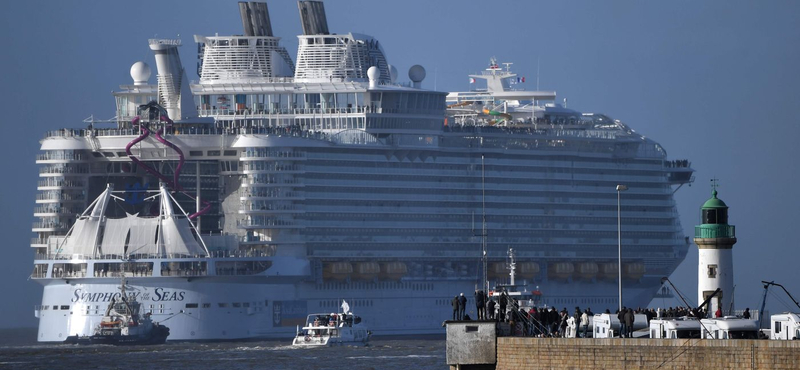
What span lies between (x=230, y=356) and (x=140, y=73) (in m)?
34.6

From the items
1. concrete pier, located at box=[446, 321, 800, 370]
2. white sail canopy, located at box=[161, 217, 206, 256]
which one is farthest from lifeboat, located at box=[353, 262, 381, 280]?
concrete pier, located at box=[446, 321, 800, 370]

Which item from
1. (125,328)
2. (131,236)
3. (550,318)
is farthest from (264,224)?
(550,318)

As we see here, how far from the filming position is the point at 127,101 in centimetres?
12350

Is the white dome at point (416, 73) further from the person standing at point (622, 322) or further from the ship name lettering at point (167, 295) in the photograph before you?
the person standing at point (622, 322)

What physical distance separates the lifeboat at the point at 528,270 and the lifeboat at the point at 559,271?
155 centimetres

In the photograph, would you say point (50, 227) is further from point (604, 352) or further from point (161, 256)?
point (604, 352)

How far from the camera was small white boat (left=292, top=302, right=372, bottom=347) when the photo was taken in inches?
4077

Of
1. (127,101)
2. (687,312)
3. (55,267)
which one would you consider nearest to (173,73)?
(127,101)

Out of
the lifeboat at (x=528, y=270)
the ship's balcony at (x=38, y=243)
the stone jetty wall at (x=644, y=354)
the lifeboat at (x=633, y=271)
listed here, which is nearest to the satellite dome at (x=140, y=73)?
the ship's balcony at (x=38, y=243)

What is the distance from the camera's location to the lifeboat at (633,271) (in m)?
136

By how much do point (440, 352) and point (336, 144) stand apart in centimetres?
2943

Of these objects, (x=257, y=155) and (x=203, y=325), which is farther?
(x=257, y=155)

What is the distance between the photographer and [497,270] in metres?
129

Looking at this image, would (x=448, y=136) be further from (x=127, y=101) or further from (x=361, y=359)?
(x=361, y=359)
